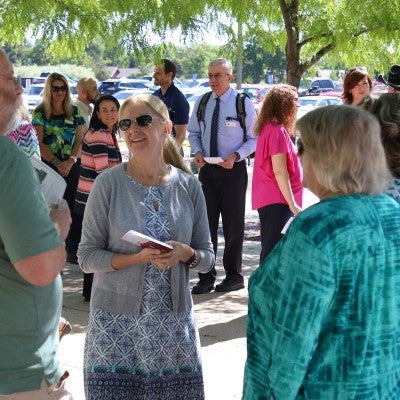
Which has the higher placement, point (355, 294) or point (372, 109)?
point (372, 109)

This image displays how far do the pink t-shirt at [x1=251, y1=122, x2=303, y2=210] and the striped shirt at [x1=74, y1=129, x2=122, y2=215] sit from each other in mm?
1428

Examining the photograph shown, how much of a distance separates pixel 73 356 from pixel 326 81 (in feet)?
150

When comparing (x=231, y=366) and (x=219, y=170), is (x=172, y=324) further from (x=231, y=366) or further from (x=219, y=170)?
(x=219, y=170)

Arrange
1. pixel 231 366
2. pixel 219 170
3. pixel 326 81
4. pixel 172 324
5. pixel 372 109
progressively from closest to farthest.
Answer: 1. pixel 372 109
2. pixel 172 324
3. pixel 231 366
4. pixel 219 170
5. pixel 326 81

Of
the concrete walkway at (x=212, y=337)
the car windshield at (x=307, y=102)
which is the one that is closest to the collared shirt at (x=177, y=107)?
the concrete walkway at (x=212, y=337)

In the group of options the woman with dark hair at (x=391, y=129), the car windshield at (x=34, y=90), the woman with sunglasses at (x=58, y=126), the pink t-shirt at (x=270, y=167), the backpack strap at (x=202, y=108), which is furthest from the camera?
the car windshield at (x=34, y=90)

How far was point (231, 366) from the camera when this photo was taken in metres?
6.30

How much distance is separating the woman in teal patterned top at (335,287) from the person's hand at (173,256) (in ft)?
3.23

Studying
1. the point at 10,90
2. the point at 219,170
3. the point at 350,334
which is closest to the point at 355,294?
the point at 350,334

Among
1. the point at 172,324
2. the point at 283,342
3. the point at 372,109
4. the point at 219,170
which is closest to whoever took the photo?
the point at 283,342

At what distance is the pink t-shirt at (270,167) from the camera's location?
24.2 ft

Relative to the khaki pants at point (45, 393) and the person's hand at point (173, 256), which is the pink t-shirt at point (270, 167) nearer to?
the person's hand at point (173, 256)

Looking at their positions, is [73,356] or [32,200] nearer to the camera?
[32,200]

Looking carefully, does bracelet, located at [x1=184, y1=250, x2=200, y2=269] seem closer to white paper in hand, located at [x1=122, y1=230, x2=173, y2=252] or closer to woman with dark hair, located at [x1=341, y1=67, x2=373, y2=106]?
white paper in hand, located at [x1=122, y1=230, x2=173, y2=252]
